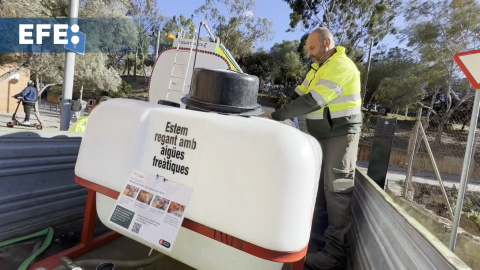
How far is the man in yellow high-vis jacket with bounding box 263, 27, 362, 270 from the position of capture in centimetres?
224

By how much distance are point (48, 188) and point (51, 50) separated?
47.6ft

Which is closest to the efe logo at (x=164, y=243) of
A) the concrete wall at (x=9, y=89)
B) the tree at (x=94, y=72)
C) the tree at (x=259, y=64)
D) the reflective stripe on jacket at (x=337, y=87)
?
the reflective stripe on jacket at (x=337, y=87)

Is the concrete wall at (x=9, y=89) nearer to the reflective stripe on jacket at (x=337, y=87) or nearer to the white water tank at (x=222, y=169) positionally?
the white water tank at (x=222, y=169)

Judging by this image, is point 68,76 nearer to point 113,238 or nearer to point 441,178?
point 113,238

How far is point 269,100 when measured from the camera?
106 feet

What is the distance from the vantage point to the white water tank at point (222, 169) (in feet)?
4.81

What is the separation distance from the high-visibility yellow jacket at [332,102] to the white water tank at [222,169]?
621mm

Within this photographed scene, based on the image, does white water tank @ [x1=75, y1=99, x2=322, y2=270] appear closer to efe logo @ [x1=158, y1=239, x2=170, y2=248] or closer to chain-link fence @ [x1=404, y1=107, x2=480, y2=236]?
efe logo @ [x1=158, y1=239, x2=170, y2=248]

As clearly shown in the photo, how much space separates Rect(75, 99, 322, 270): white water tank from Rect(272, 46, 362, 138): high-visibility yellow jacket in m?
0.62

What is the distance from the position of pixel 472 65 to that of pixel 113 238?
3611 mm

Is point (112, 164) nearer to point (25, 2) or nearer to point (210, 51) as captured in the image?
point (210, 51)

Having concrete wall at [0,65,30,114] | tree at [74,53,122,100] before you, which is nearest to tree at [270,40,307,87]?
tree at [74,53,122,100]

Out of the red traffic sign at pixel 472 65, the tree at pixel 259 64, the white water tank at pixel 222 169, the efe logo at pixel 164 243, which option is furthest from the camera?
the tree at pixel 259 64

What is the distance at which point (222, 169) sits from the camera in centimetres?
158
